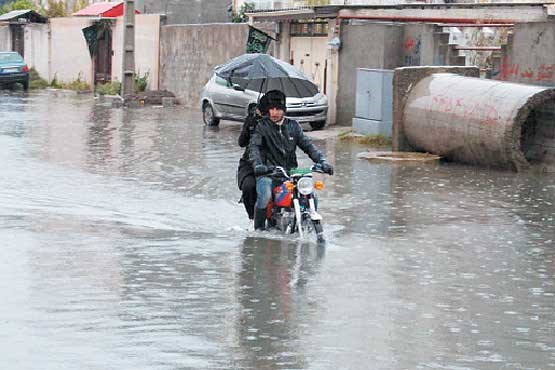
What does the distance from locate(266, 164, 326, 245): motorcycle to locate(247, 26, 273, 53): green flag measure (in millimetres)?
19928

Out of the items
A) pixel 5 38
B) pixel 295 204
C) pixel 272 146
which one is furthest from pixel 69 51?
pixel 295 204

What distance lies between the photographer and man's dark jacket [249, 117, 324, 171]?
12492 mm

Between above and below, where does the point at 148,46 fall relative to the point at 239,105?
above

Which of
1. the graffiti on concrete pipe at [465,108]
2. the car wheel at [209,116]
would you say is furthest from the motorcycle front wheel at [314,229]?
the car wheel at [209,116]

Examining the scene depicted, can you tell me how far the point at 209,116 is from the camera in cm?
3005

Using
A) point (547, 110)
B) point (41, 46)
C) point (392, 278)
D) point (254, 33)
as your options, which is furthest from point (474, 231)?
point (41, 46)

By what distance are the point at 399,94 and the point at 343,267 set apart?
11139 mm

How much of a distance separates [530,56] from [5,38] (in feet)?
132

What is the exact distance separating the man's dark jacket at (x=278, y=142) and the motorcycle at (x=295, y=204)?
220 millimetres

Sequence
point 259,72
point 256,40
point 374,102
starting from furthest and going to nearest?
point 256,40
point 374,102
point 259,72

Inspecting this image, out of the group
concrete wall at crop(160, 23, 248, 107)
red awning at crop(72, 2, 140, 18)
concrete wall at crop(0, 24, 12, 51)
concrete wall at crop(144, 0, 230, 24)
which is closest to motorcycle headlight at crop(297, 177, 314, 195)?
concrete wall at crop(160, 23, 248, 107)

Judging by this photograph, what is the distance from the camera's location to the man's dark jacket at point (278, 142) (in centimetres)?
1249

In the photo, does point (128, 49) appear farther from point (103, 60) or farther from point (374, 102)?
point (374, 102)

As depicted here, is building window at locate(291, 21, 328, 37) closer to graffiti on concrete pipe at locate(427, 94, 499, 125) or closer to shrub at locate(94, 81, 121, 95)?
graffiti on concrete pipe at locate(427, 94, 499, 125)
